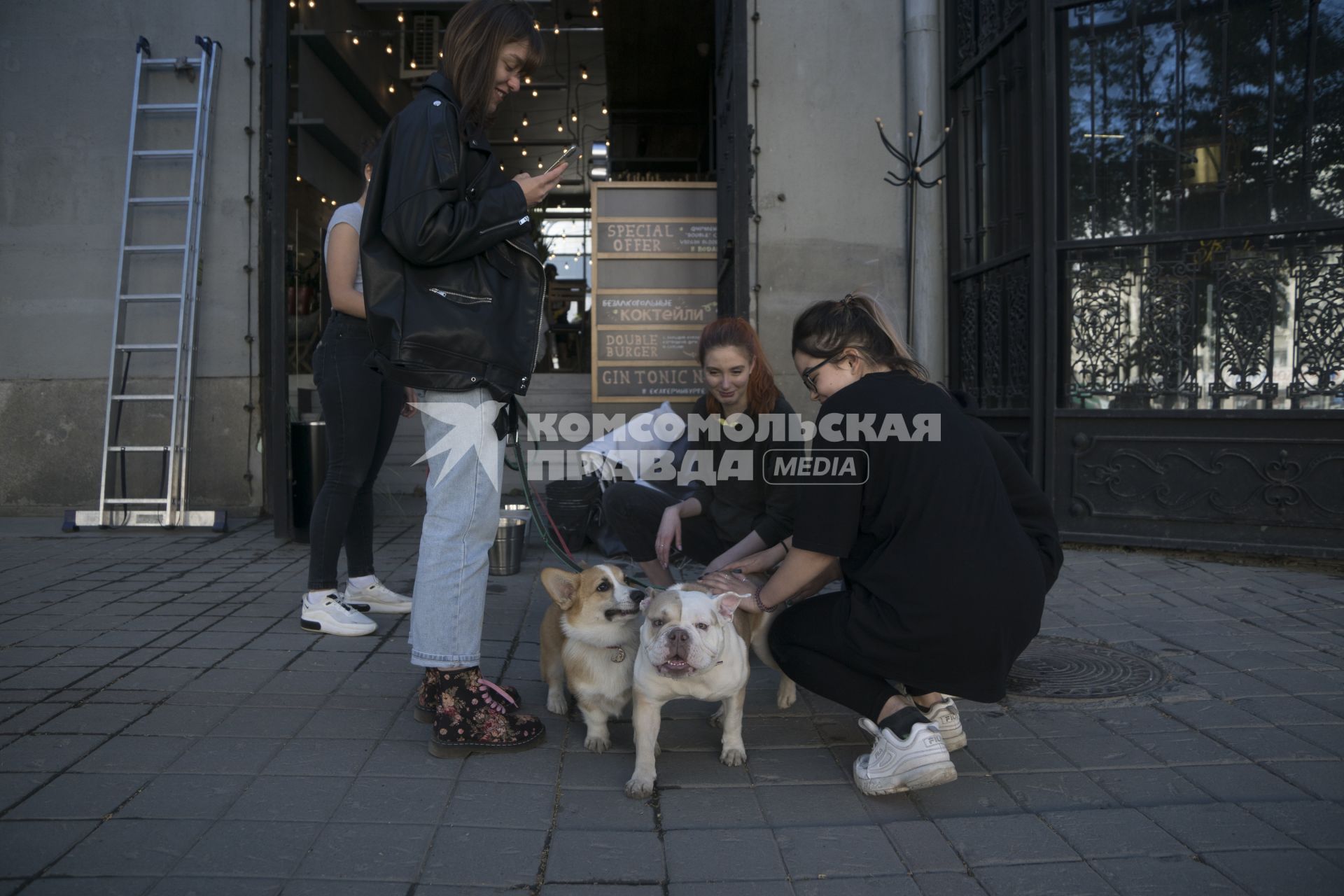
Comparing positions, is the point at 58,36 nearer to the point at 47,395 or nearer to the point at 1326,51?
the point at 47,395

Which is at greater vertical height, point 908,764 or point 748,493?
point 748,493

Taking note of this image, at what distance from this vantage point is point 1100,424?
19.9 feet

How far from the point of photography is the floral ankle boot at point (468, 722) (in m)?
2.88

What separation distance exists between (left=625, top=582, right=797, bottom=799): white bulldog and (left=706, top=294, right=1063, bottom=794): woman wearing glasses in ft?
0.67

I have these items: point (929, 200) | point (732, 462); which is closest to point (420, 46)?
point (929, 200)

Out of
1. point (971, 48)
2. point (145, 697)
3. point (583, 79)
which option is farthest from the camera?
point (583, 79)

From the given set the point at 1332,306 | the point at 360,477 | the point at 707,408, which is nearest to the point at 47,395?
the point at 360,477

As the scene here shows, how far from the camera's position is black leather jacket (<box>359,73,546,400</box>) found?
2670 mm

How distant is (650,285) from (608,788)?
6.49m

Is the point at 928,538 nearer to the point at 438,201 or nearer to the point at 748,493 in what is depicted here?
the point at 748,493

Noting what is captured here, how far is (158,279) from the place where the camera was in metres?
7.37

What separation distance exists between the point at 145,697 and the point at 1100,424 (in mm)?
5345

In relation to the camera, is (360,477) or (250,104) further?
(250,104)

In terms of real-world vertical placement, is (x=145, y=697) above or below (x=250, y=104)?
below
